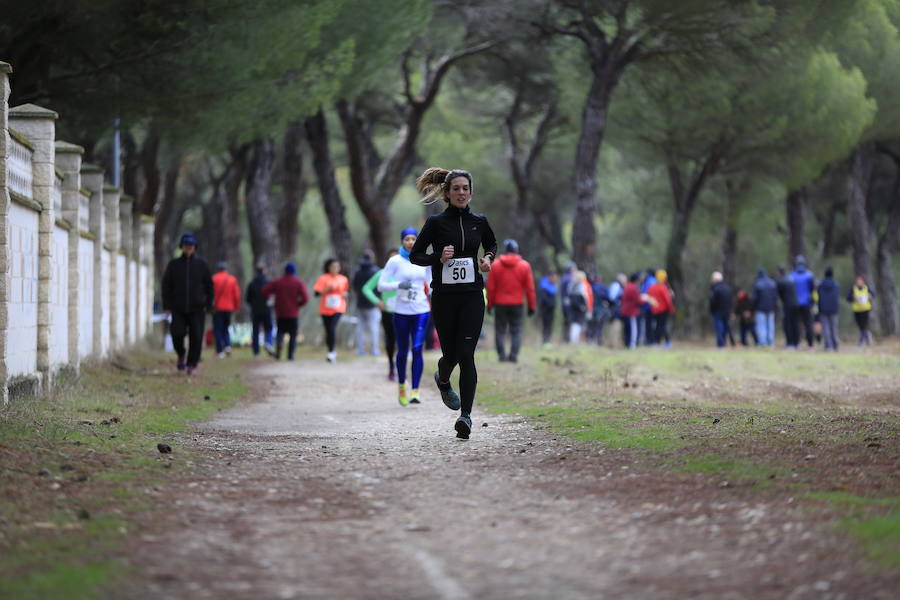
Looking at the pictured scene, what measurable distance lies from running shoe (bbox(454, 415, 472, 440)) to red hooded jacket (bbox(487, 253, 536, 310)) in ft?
37.7

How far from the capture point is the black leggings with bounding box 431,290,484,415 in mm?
10703

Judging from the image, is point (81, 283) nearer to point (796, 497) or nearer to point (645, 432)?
point (645, 432)

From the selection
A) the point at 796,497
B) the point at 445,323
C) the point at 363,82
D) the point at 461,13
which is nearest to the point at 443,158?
the point at 461,13

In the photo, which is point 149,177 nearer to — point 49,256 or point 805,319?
point 805,319

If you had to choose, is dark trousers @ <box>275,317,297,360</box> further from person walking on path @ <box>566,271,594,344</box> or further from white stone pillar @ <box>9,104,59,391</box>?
white stone pillar @ <box>9,104,59,391</box>

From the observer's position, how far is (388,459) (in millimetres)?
9219

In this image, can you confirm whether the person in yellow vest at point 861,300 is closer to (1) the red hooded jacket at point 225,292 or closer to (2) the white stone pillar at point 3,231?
(1) the red hooded jacket at point 225,292

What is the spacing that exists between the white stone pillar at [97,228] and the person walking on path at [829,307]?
699 inches

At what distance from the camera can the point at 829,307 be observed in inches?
1268

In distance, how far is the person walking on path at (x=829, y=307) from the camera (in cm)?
3206

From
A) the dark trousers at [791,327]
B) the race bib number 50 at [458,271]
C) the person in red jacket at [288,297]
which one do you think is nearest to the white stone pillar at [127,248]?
the person in red jacket at [288,297]

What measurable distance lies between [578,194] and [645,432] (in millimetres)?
22945

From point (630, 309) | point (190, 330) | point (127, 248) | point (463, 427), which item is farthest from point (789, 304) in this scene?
point (463, 427)

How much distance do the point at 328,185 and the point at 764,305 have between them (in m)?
11.1
